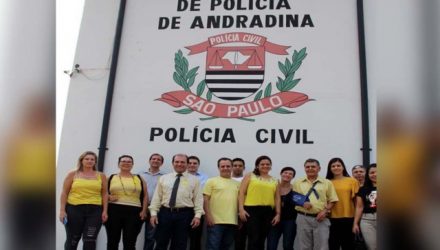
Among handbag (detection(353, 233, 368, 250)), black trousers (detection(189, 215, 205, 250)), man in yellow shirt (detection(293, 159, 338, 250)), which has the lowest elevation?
black trousers (detection(189, 215, 205, 250))

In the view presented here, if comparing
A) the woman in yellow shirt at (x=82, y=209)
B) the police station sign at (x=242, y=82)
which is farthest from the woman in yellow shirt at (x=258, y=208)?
the woman in yellow shirt at (x=82, y=209)

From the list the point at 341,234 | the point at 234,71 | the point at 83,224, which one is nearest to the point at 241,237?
the point at 341,234

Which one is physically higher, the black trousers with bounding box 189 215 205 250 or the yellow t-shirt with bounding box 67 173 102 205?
the yellow t-shirt with bounding box 67 173 102 205

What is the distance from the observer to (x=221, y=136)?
540 centimetres

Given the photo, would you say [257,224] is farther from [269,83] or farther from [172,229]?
[269,83]

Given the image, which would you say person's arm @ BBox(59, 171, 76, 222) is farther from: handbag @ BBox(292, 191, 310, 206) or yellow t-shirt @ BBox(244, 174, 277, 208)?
handbag @ BBox(292, 191, 310, 206)

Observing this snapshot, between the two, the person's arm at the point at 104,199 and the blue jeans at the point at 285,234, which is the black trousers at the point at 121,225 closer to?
the person's arm at the point at 104,199

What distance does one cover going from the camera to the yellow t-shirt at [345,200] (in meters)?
3.96

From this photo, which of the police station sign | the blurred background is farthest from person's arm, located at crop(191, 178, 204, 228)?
the blurred background

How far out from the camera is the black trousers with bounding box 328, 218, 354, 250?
3.91m

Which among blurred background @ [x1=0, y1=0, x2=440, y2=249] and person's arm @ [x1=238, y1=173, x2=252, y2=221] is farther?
person's arm @ [x1=238, y1=173, x2=252, y2=221]

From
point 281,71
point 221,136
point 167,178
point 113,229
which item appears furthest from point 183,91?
point 113,229
